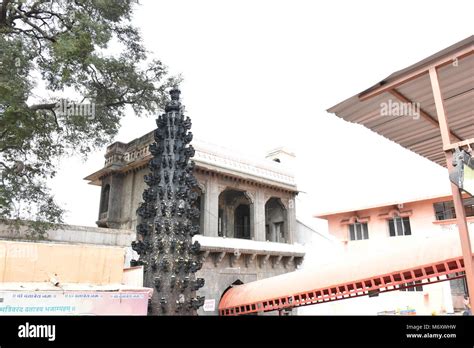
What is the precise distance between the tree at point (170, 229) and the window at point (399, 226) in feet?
58.0

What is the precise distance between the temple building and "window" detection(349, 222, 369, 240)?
3.85 m

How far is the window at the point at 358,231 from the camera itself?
77.4ft

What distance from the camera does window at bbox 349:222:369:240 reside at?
2358 centimetres

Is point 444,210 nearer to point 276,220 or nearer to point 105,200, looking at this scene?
point 276,220

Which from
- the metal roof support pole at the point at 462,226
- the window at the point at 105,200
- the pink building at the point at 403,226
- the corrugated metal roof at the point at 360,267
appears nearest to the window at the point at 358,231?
the pink building at the point at 403,226

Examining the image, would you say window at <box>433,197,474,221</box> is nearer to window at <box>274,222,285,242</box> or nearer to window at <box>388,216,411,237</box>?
window at <box>388,216,411,237</box>

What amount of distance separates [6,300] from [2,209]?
5694 millimetres

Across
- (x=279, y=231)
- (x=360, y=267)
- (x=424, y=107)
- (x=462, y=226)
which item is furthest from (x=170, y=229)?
(x=279, y=231)

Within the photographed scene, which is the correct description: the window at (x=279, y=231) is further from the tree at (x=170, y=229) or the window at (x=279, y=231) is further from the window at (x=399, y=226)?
the tree at (x=170, y=229)

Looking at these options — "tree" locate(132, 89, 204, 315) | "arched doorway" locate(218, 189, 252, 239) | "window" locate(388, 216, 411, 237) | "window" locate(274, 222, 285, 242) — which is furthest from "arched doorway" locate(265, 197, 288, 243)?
"tree" locate(132, 89, 204, 315)

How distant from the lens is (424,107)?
15.4ft

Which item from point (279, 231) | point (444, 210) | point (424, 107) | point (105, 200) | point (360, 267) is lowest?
point (360, 267)

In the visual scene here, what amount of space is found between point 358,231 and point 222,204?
949cm

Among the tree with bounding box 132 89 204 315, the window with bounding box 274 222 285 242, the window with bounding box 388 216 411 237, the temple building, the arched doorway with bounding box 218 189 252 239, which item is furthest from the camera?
the window with bounding box 274 222 285 242
